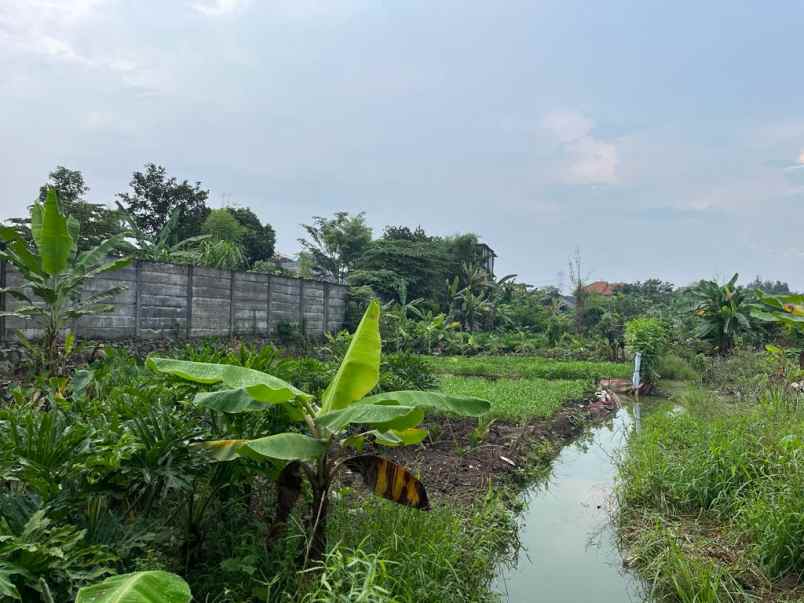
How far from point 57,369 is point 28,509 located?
4906mm

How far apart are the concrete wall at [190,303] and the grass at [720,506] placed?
8871mm

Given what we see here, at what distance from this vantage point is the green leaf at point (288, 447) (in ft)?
9.65

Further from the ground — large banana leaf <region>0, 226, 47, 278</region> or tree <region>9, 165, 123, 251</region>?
tree <region>9, 165, 123, 251</region>

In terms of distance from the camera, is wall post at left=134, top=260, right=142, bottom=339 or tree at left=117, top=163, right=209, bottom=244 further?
tree at left=117, top=163, right=209, bottom=244

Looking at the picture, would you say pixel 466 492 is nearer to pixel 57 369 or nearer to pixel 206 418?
pixel 206 418

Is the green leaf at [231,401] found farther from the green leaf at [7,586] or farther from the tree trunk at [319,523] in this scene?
the green leaf at [7,586]

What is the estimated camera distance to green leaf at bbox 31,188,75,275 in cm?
655

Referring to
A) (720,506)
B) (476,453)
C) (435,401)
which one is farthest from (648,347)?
(435,401)

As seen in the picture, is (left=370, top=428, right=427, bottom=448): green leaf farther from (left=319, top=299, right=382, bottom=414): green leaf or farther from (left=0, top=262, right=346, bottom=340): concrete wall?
(left=0, top=262, right=346, bottom=340): concrete wall

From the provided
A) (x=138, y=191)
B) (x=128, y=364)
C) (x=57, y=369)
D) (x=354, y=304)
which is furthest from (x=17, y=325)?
(x=138, y=191)

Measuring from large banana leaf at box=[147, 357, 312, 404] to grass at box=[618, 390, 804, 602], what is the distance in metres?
2.83

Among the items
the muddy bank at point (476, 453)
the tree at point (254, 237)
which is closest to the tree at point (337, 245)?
the tree at point (254, 237)

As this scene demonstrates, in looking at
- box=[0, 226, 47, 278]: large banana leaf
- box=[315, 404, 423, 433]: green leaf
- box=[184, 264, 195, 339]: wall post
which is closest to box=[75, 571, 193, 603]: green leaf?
box=[315, 404, 423, 433]: green leaf

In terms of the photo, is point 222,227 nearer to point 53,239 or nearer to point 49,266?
point 49,266
